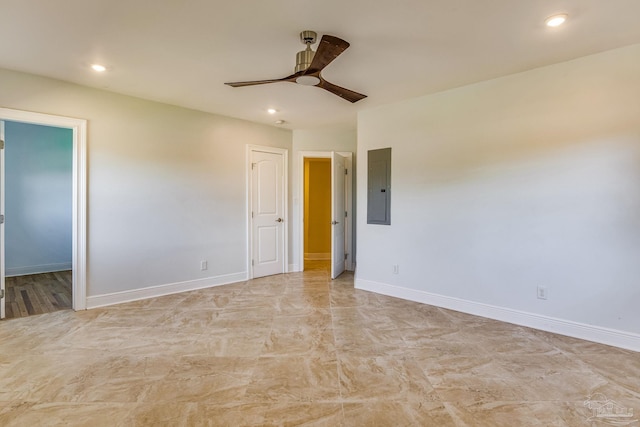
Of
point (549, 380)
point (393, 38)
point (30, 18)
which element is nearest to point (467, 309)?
point (549, 380)

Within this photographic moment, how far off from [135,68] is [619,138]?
4.21 m

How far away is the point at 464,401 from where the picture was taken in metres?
1.85

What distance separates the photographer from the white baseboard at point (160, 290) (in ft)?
11.3

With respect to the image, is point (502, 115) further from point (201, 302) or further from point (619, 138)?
point (201, 302)

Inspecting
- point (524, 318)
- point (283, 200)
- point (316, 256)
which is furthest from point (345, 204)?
point (524, 318)

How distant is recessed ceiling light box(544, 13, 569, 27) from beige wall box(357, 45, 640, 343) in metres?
0.82

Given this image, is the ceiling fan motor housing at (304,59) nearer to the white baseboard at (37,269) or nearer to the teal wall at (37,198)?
the teal wall at (37,198)

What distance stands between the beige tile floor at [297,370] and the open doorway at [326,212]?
1.81 metres

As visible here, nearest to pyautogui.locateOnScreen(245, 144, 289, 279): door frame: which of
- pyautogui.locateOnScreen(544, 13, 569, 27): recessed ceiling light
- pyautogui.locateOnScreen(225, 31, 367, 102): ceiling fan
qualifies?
pyautogui.locateOnScreen(225, 31, 367, 102): ceiling fan

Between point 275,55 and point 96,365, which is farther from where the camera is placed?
point 275,55

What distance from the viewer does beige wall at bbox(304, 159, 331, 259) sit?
659 centimetres

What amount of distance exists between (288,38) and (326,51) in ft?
1.75

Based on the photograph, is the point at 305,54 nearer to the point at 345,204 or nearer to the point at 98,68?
the point at 98,68

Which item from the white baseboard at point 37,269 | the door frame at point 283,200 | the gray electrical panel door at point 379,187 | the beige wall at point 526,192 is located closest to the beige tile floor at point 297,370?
the beige wall at point 526,192
